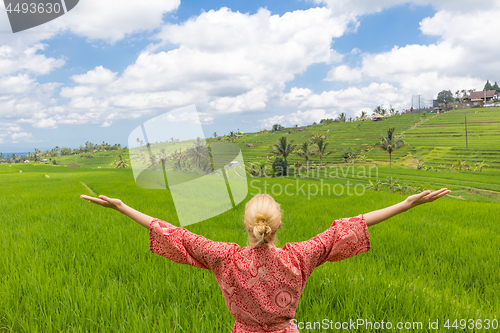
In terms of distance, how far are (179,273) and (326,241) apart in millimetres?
2194

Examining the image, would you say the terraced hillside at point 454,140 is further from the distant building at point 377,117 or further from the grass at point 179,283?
the grass at point 179,283

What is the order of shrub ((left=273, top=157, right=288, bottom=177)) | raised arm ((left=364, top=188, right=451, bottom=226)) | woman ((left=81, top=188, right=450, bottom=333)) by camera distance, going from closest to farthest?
woman ((left=81, top=188, right=450, bottom=333)) < raised arm ((left=364, top=188, right=451, bottom=226)) < shrub ((left=273, top=157, right=288, bottom=177))

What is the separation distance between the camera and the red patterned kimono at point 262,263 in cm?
124

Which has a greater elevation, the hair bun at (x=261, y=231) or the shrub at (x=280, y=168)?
the hair bun at (x=261, y=231)

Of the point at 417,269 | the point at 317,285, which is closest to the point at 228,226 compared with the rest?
the point at 317,285

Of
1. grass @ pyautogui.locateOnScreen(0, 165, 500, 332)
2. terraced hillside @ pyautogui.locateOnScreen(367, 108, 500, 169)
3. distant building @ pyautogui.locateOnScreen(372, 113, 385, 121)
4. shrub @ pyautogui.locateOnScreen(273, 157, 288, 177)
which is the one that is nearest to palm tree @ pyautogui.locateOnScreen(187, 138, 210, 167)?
grass @ pyautogui.locateOnScreen(0, 165, 500, 332)

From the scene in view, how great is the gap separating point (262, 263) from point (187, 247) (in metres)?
0.41

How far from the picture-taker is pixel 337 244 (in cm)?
136

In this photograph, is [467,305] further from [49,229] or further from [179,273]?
[49,229]

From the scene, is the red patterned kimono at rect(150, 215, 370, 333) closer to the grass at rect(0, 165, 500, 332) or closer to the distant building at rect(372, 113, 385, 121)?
the grass at rect(0, 165, 500, 332)

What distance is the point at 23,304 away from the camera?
241 centimetres

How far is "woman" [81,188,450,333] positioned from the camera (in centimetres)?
124

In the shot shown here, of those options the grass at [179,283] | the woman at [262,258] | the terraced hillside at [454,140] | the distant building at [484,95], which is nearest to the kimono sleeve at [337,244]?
the woman at [262,258]

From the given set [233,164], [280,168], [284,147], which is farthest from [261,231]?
[280,168]
